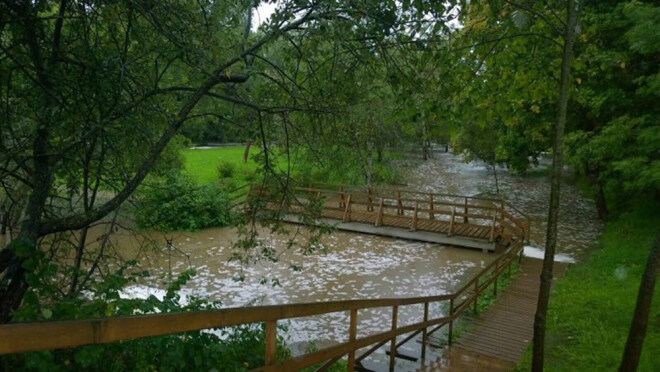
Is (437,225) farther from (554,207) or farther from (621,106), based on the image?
(554,207)

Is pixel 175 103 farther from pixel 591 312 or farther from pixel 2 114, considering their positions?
pixel 591 312

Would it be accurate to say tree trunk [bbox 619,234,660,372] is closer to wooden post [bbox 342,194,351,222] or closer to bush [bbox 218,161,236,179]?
wooden post [bbox 342,194,351,222]

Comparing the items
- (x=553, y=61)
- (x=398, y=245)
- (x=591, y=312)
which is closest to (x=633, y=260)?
(x=591, y=312)

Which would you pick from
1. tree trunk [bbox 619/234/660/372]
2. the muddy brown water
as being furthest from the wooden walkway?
the muddy brown water

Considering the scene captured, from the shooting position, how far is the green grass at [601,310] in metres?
6.75

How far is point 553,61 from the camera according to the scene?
20.2 feet

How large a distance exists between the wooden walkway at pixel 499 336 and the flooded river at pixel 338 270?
153cm

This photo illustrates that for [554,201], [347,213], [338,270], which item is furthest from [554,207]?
[347,213]

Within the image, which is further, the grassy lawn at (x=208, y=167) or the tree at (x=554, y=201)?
the grassy lawn at (x=208, y=167)

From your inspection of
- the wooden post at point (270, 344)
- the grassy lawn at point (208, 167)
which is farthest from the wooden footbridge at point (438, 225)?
the wooden post at point (270, 344)

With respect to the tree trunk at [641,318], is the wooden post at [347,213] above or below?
below

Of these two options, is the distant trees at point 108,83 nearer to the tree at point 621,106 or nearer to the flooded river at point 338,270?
the flooded river at point 338,270

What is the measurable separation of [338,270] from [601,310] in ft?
21.1

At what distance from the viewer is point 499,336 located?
301 inches
